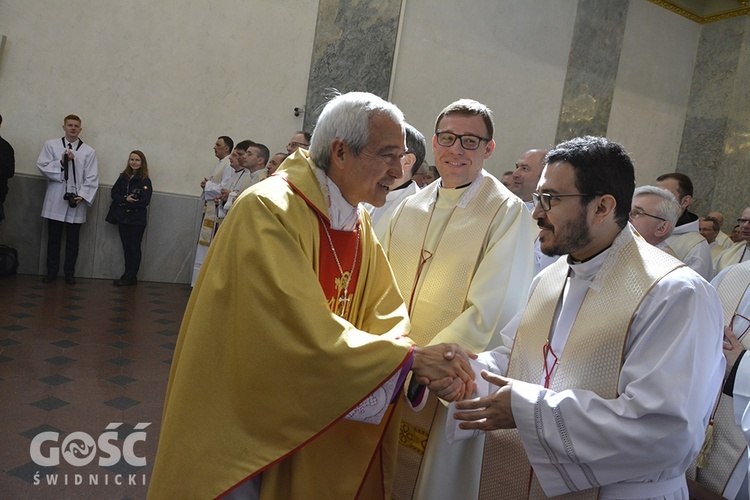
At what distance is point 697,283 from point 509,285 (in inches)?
39.1

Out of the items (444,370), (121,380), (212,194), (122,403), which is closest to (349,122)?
(444,370)

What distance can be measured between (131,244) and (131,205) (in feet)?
1.74

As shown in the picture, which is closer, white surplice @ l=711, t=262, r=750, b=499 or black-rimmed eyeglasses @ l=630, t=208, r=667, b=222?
white surplice @ l=711, t=262, r=750, b=499

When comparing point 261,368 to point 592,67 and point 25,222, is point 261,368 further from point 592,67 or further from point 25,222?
point 592,67

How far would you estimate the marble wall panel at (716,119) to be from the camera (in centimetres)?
1073

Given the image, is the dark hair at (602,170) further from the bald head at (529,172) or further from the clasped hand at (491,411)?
the bald head at (529,172)

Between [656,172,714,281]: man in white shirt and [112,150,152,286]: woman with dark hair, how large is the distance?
6.16 metres

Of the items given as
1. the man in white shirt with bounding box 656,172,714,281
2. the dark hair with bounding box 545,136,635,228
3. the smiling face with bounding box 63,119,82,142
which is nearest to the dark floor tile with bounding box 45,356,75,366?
the smiling face with bounding box 63,119,82,142

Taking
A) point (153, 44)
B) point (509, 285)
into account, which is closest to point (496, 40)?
point (153, 44)

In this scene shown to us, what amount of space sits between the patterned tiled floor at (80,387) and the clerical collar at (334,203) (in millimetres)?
1847

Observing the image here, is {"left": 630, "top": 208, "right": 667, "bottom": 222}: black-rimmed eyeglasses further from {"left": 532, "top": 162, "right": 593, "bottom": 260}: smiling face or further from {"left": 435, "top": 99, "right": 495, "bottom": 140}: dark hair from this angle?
{"left": 532, "top": 162, "right": 593, "bottom": 260}: smiling face

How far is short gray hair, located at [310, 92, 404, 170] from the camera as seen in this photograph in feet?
6.99

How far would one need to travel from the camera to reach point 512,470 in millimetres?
2191

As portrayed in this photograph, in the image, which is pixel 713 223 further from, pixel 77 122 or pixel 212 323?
pixel 77 122
